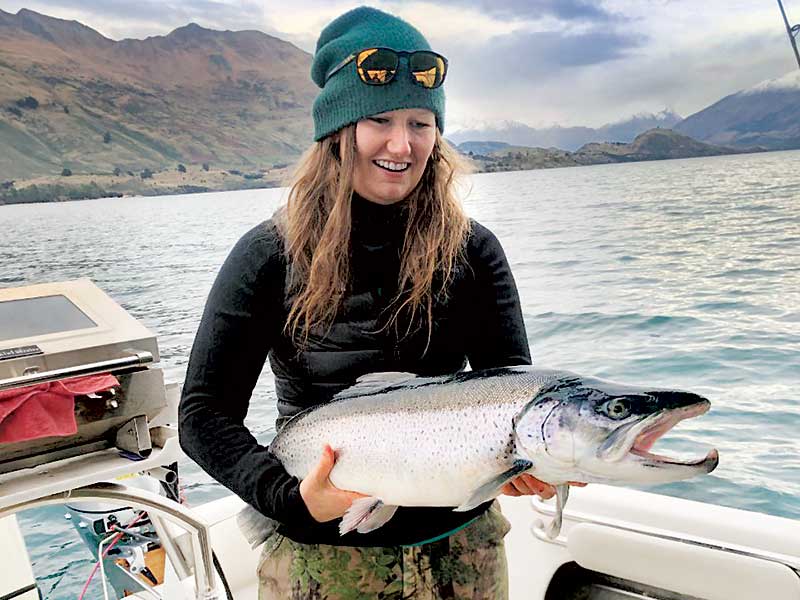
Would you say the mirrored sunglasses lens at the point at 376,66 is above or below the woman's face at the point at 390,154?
above

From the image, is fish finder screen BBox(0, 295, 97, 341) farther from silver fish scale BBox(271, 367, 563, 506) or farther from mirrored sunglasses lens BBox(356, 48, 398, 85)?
mirrored sunglasses lens BBox(356, 48, 398, 85)

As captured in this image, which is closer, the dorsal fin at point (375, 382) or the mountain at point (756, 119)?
the dorsal fin at point (375, 382)

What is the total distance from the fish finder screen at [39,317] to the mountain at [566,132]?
16005 millimetres

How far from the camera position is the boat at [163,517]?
4.27 feet

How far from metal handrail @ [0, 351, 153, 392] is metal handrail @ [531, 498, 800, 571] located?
127 cm

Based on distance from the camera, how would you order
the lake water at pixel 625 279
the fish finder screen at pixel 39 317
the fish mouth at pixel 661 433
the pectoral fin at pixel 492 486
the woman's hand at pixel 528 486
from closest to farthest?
the fish mouth at pixel 661 433 → the pectoral fin at pixel 492 486 → the woman's hand at pixel 528 486 → the fish finder screen at pixel 39 317 → the lake water at pixel 625 279

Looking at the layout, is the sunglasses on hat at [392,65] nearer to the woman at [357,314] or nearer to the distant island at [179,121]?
the woman at [357,314]

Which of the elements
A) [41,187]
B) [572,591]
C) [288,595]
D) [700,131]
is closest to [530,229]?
[700,131]

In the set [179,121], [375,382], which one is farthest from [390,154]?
[179,121]

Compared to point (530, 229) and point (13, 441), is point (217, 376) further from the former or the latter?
point (530, 229)

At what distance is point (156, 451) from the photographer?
1357mm

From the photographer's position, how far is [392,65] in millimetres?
1272

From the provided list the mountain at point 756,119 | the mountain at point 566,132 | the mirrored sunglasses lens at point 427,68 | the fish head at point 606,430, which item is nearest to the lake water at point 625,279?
the mirrored sunglasses lens at point 427,68

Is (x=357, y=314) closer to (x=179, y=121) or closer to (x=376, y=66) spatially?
(x=376, y=66)
